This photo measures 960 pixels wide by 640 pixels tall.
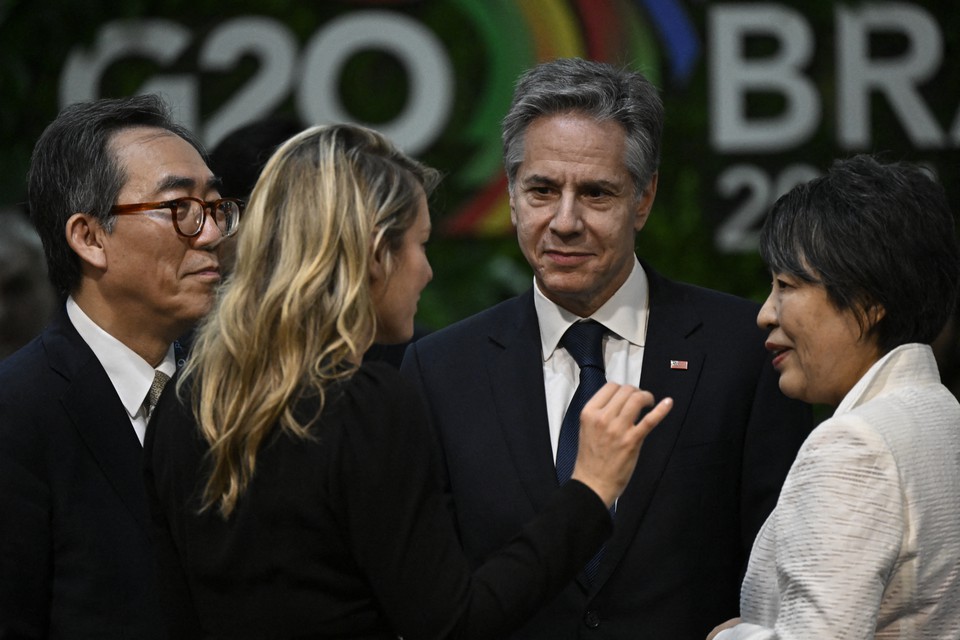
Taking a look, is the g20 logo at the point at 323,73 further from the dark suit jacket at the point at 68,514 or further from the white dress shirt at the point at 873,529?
the white dress shirt at the point at 873,529

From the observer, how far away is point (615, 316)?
2.66m

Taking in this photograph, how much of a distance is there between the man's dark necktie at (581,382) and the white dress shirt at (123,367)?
2.66 feet

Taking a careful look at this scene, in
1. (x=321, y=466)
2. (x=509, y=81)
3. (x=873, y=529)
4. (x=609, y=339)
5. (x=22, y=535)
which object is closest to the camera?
(x=321, y=466)

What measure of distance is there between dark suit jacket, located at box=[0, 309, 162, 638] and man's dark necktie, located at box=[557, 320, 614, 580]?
2.66ft

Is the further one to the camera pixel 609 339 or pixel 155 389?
pixel 609 339

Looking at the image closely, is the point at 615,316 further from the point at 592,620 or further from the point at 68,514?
the point at 68,514

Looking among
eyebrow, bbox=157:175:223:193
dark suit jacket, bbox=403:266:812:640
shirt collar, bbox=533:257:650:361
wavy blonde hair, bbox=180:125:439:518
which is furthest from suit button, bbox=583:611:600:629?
eyebrow, bbox=157:175:223:193

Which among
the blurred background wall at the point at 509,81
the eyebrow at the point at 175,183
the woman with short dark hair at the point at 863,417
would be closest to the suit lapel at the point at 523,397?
the woman with short dark hair at the point at 863,417

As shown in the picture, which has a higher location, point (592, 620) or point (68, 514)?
point (68, 514)

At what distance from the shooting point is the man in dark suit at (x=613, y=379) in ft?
8.11

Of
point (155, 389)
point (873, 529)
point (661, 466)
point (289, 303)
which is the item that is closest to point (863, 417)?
point (873, 529)

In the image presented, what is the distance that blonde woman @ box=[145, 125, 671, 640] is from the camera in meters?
1.73

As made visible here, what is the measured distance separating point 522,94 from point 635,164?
11.3 inches

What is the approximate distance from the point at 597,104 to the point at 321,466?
123 centimetres
